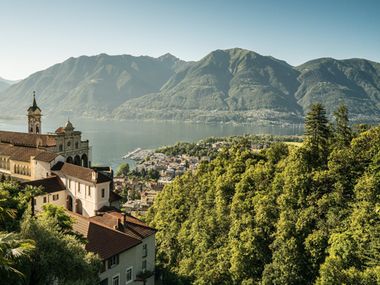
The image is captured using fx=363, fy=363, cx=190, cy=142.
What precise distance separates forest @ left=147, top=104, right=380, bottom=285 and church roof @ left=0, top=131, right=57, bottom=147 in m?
24.7

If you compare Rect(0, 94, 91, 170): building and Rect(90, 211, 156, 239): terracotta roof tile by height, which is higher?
Rect(0, 94, 91, 170): building

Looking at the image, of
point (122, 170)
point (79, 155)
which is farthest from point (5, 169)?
point (122, 170)

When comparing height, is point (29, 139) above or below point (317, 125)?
below

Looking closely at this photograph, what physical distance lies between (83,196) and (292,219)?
24256 mm

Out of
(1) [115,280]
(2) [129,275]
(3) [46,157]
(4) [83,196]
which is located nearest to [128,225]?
(2) [129,275]

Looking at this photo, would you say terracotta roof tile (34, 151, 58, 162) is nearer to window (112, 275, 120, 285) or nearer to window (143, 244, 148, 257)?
window (143, 244, 148, 257)

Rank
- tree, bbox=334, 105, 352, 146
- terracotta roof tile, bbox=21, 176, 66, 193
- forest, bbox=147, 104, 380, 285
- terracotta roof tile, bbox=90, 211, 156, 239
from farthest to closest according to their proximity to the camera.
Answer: terracotta roof tile, bbox=21, 176, 66, 193 → tree, bbox=334, 105, 352, 146 → terracotta roof tile, bbox=90, 211, 156, 239 → forest, bbox=147, 104, 380, 285

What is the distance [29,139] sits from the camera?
53938 millimetres

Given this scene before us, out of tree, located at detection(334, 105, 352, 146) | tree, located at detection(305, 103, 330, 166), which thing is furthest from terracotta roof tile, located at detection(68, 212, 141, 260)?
tree, located at detection(334, 105, 352, 146)

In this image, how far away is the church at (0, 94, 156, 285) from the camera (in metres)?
26.9

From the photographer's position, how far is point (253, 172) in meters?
33.8

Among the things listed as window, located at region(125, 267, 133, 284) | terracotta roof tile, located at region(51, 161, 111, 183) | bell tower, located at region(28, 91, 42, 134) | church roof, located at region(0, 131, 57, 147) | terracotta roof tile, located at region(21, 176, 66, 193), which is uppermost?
bell tower, located at region(28, 91, 42, 134)

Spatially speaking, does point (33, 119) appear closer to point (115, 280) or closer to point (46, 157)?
point (46, 157)

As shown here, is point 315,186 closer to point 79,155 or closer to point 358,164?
point 358,164
